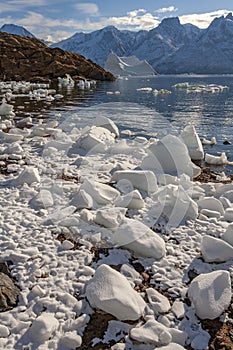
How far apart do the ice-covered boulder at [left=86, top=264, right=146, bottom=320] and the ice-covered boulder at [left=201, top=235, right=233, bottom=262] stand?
1.40 metres

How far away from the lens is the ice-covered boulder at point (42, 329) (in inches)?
143

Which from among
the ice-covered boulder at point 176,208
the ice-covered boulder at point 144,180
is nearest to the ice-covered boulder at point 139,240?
the ice-covered boulder at point 176,208

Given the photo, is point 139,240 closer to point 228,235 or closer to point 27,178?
point 228,235

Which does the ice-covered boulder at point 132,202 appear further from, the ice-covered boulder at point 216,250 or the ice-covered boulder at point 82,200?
the ice-covered boulder at point 216,250

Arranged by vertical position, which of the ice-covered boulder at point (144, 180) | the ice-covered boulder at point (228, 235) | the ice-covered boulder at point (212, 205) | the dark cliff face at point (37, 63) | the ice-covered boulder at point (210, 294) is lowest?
the ice-covered boulder at point (210, 294)

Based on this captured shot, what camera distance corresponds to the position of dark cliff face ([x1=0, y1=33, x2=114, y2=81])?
56.4m

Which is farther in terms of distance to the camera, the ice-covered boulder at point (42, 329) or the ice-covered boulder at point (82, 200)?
the ice-covered boulder at point (82, 200)

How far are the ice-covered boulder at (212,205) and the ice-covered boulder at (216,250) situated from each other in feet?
4.92

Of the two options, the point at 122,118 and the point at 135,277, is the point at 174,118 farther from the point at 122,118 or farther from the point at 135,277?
the point at 135,277

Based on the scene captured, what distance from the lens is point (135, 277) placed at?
4.66 m

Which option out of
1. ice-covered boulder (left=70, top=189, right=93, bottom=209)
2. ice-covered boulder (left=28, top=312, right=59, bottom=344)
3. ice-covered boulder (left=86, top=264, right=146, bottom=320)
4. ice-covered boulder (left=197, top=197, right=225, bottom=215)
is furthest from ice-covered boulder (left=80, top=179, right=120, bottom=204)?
ice-covered boulder (left=28, top=312, right=59, bottom=344)

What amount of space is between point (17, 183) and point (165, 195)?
3266 mm

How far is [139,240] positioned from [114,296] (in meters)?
1.28

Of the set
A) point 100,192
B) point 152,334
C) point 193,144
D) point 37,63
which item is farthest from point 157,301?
point 37,63
